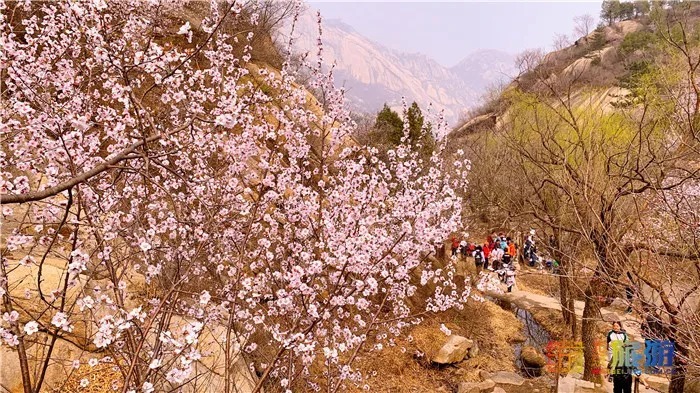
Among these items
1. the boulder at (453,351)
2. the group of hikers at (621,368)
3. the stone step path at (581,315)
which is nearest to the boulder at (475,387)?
the boulder at (453,351)

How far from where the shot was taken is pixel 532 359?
39.3 feet

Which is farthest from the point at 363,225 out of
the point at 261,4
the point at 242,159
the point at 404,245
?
the point at 261,4

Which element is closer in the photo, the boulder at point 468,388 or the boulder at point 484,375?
the boulder at point 468,388

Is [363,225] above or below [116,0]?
below

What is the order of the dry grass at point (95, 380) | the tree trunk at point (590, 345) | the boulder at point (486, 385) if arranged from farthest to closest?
the boulder at point (486, 385)
the tree trunk at point (590, 345)
the dry grass at point (95, 380)

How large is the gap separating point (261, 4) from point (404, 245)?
54.3ft

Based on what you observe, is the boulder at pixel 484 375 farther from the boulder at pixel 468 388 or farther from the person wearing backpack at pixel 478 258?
the person wearing backpack at pixel 478 258

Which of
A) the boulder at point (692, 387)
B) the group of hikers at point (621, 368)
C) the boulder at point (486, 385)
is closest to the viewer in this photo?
the group of hikers at point (621, 368)

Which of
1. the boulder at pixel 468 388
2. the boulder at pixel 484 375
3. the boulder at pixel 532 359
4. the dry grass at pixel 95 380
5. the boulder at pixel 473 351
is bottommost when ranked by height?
the boulder at pixel 532 359

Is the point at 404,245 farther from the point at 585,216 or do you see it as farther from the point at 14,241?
the point at 585,216

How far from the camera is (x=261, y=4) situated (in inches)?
696

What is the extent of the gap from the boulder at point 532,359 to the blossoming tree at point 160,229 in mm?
7821

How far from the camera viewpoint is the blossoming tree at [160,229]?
2854mm

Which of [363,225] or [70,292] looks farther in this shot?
[70,292]
